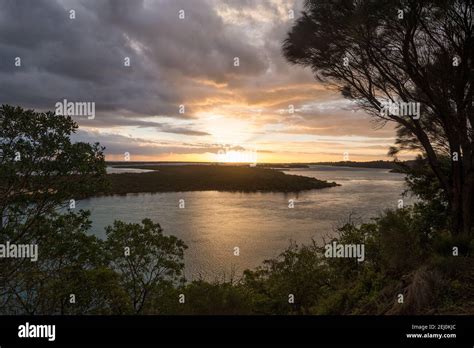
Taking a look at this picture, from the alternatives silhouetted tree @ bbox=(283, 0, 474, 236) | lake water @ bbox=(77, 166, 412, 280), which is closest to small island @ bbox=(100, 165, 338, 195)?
lake water @ bbox=(77, 166, 412, 280)

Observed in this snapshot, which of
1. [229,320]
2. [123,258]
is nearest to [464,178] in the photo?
[229,320]

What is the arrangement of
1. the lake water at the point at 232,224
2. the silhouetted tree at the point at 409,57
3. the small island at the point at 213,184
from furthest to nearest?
the small island at the point at 213,184 < the lake water at the point at 232,224 < the silhouetted tree at the point at 409,57


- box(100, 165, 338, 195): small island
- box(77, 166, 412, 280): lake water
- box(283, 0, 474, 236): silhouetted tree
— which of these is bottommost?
box(77, 166, 412, 280): lake water

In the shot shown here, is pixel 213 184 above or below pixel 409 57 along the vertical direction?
below

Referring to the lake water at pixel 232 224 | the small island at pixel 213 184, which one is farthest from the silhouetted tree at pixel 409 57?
the small island at pixel 213 184

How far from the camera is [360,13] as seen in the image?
9.24 meters

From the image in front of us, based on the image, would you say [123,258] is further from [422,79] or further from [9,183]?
[422,79]

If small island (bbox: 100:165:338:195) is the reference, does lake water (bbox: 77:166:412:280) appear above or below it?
below

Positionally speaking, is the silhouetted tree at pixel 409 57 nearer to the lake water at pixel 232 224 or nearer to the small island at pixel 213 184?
the lake water at pixel 232 224

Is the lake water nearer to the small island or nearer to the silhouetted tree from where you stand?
the silhouetted tree

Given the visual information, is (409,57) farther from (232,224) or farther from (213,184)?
(213,184)

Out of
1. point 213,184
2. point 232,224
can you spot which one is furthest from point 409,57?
point 213,184

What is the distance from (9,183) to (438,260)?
35.1 ft

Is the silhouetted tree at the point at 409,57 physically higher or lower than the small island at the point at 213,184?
higher
